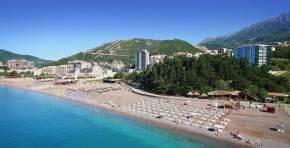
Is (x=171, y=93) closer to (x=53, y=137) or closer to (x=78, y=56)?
(x=53, y=137)

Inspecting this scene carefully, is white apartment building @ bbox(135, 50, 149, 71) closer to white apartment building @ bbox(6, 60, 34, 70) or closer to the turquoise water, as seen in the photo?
the turquoise water

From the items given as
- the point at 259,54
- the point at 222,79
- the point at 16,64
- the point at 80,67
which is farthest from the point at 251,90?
the point at 16,64

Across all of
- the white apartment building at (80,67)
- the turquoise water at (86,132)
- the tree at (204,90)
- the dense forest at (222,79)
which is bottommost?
the turquoise water at (86,132)

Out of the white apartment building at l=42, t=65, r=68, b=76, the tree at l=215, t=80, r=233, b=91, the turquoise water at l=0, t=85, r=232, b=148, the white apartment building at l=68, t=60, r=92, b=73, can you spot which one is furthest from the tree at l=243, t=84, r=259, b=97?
the white apartment building at l=42, t=65, r=68, b=76

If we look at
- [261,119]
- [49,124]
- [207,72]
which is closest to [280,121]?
[261,119]

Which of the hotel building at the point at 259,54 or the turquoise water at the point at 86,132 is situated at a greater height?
the hotel building at the point at 259,54

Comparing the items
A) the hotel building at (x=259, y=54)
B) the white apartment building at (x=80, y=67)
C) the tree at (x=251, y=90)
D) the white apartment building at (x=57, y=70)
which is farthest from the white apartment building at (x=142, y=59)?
the tree at (x=251, y=90)

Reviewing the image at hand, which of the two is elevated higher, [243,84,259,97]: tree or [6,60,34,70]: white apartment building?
[6,60,34,70]: white apartment building

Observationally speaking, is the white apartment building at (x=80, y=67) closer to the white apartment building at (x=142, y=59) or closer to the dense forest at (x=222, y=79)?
the white apartment building at (x=142, y=59)

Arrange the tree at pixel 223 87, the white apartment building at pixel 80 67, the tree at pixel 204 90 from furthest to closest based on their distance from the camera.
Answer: the white apartment building at pixel 80 67 < the tree at pixel 223 87 < the tree at pixel 204 90
